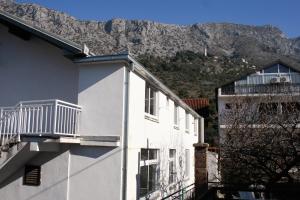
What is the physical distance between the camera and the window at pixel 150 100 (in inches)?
517

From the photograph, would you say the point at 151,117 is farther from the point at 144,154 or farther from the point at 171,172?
the point at 171,172

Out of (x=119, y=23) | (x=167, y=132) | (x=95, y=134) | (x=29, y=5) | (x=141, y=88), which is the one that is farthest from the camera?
(x=119, y=23)

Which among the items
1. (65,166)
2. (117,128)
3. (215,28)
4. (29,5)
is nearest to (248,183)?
(117,128)

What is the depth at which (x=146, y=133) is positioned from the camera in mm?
12398

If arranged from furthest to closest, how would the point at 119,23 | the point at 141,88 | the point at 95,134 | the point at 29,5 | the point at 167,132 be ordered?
the point at 119,23 < the point at 29,5 < the point at 167,132 < the point at 141,88 < the point at 95,134

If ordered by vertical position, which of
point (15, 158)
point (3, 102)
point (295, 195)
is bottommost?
point (295, 195)

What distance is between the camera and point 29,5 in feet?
240

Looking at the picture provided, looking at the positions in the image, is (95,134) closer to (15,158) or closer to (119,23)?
(15,158)

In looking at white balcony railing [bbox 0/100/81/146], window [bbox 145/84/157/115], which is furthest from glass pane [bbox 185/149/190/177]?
white balcony railing [bbox 0/100/81/146]

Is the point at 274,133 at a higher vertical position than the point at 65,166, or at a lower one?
higher

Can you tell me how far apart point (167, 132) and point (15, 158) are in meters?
7.21

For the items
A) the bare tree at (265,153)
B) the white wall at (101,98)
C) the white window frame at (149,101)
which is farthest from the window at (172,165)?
the white wall at (101,98)

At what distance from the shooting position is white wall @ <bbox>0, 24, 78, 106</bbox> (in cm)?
1141

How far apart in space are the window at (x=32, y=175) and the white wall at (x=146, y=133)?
2891 mm
